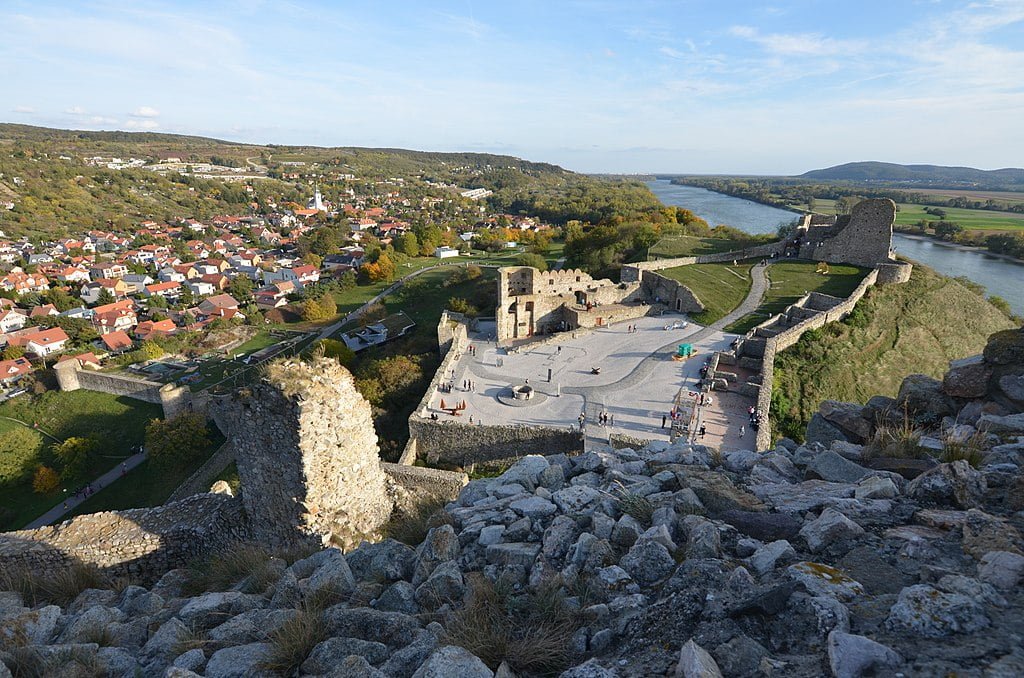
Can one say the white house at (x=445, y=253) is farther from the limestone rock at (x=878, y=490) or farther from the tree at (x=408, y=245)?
the limestone rock at (x=878, y=490)

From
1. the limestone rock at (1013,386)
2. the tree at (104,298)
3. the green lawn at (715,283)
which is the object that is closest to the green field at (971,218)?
the green lawn at (715,283)

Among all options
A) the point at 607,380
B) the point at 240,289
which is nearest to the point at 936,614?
the point at 607,380

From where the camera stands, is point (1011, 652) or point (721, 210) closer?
point (1011, 652)

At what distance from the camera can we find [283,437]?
19.6ft

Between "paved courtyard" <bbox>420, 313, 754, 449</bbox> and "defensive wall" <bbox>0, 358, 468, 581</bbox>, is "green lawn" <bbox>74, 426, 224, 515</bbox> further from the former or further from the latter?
"defensive wall" <bbox>0, 358, 468, 581</bbox>

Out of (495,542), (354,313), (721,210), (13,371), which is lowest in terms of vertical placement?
(13,371)

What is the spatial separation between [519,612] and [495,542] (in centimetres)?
82

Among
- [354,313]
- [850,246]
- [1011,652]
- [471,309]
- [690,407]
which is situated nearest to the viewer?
[1011,652]

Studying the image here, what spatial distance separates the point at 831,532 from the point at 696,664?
60.6 inches

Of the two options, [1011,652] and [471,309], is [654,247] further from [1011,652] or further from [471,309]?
[1011,652]

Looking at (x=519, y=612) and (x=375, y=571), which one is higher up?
(x=519, y=612)

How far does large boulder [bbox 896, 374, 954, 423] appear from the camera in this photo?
5703 mm

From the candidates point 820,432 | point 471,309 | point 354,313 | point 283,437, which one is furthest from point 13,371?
point 820,432

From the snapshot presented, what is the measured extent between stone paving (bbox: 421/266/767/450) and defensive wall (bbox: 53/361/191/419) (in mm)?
16516
